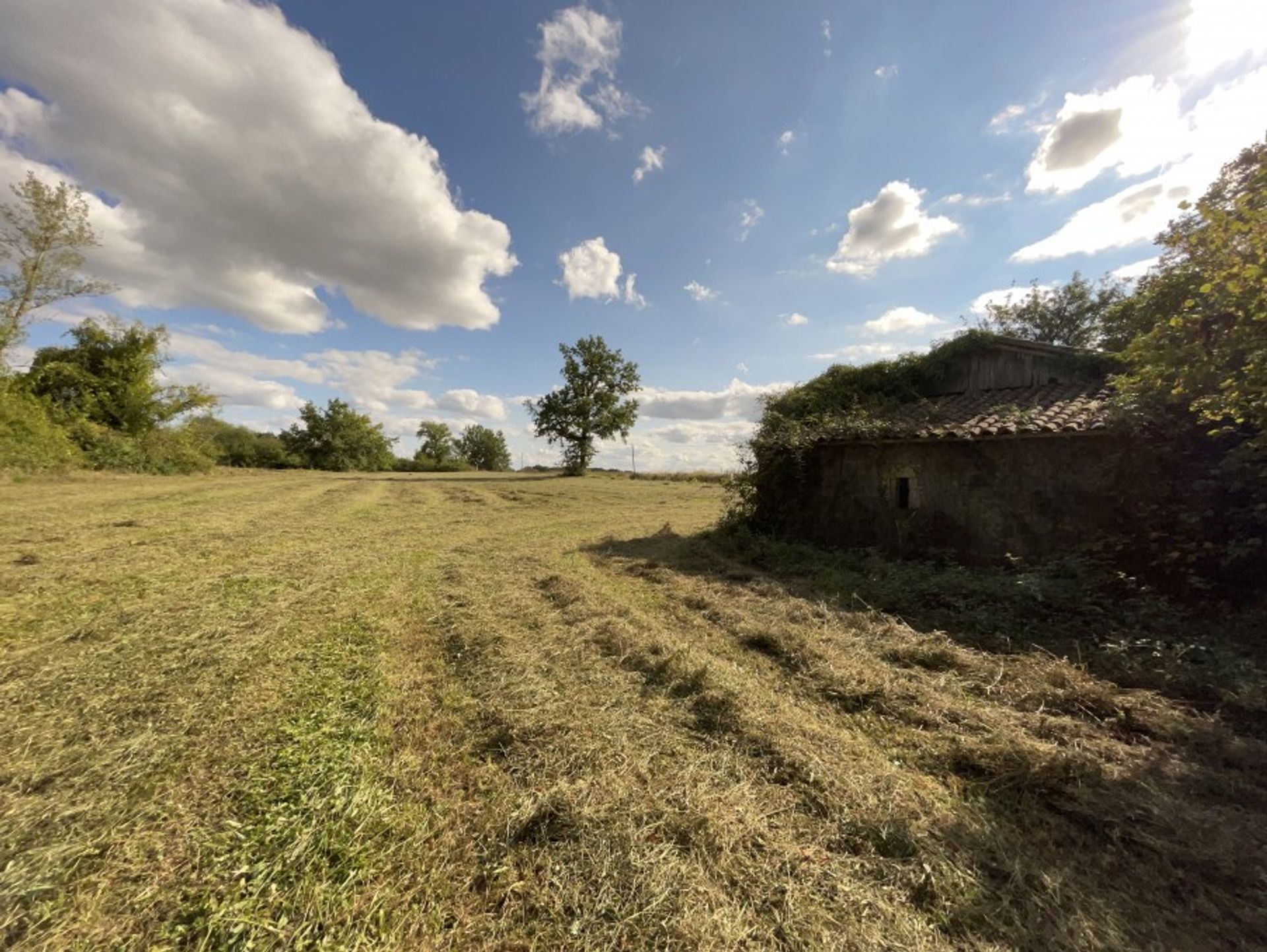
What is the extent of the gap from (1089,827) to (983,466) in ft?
24.6

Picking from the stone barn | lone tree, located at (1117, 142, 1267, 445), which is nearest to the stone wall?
the stone barn

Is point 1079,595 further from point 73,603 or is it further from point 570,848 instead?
point 73,603

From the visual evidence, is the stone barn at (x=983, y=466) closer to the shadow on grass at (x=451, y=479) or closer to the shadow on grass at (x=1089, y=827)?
the shadow on grass at (x=1089, y=827)

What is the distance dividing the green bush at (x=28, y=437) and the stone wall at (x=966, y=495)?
2598 centimetres

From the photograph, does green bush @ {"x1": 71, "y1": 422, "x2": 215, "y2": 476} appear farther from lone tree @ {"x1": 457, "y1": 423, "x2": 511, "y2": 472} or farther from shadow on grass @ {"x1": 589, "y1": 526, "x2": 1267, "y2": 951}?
lone tree @ {"x1": 457, "y1": 423, "x2": 511, "y2": 472}

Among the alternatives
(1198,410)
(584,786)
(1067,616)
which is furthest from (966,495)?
(584,786)

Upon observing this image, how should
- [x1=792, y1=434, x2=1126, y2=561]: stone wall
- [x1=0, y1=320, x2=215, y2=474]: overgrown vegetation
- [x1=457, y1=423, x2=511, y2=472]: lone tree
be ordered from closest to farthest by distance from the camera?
[x1=792, y1=434, x2=1126, y2=561]: stone wall, [x1=0, y1=320, x2=215, y2=474]: overgrown vegetation, [x1=457, y1=423, x2=511, y2=472]: lone tree

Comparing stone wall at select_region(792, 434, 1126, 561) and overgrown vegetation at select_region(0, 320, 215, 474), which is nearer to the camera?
stone wall at select_region(792, 434, 1126, 561)

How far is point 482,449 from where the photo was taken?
276 ft

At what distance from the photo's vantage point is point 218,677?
3.85m

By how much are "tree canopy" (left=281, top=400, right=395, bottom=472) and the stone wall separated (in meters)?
58.9

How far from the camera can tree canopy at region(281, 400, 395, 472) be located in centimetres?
5647

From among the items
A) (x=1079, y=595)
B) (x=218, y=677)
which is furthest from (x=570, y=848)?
(x=1079, y=595)

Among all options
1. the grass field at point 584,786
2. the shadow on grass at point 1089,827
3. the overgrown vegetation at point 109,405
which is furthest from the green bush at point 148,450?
the shadow on grass at point 1089,827
